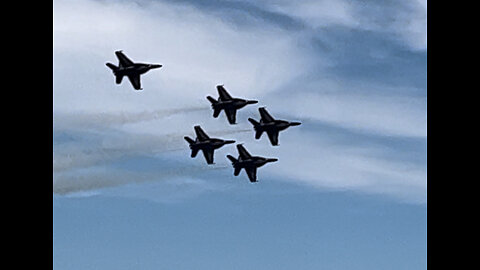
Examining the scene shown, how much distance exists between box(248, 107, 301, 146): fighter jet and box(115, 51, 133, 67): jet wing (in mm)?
30917

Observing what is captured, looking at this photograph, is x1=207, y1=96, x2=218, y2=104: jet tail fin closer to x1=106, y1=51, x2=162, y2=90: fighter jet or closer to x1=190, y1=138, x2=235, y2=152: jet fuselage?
x1=190, y1=138, x2=235, y2=152: jet fuselage

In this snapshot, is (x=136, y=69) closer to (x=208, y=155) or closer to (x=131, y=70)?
(x=131, y=70)

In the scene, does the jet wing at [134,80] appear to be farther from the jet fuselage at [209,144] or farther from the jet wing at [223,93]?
the jet wing at [223,93]

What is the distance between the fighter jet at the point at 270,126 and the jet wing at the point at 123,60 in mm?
30917

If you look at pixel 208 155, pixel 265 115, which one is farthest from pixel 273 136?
pixel 208 155

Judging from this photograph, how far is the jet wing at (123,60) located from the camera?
7382 inches

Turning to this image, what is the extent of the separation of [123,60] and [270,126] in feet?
119

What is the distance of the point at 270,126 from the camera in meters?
196

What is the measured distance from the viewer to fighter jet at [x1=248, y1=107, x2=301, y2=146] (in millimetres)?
196375
